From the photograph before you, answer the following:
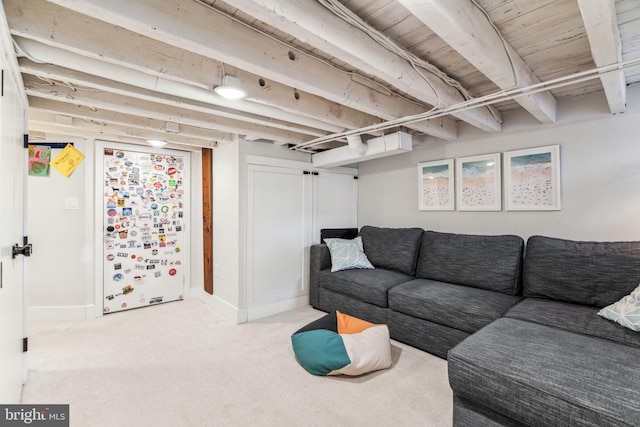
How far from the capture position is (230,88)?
72.9 inches

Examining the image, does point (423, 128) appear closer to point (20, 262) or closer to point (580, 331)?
point (580, 331)

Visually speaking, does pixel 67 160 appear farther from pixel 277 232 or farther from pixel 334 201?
pixel 334 201

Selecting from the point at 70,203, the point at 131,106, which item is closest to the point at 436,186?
the point at 131,106

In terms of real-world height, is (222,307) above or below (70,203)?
below

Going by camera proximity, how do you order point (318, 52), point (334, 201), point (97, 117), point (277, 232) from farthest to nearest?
1. point (334, 201)
2. point (277, 232)
3. point (97, 117)
4. point (318, 52)

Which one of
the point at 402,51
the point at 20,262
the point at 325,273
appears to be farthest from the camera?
the point at 325,273

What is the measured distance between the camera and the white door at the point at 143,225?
3584 mm

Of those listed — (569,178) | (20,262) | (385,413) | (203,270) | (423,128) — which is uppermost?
(423,128)

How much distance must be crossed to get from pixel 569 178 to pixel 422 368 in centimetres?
209

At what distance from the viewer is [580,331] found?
1766mm

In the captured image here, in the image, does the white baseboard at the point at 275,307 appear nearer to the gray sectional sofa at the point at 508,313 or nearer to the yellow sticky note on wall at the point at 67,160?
the gray sectional sofa at the point at 508,313

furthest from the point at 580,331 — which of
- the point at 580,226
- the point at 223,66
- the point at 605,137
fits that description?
the point at 223,66

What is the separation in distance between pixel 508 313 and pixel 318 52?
2.18 metres

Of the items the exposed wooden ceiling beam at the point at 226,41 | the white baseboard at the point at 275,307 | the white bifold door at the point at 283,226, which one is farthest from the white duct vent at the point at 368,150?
the white baseboard at the point at 275,307
